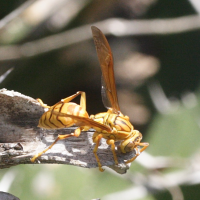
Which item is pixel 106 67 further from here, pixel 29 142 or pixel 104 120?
pixel 29 142

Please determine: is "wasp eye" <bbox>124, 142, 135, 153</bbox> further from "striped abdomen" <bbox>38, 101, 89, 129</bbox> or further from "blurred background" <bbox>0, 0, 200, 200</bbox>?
"blurred background" <bbox>0, 0, 200, 200</bbox>

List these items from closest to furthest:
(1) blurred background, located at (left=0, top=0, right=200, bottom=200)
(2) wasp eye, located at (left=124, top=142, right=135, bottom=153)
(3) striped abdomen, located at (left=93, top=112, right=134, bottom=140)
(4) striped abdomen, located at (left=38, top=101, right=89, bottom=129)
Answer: (4) striped abdomen, located at (left=38, top=101, right=89, bottom=129)
(2) wasp eye, located at (left=124, top=142, right=135, bottom=153)
(3) striped abdomen, located at (left=93, top=112, right=134, bottom=140)
(1) blurred background, located at (left=0, top=0, right=200, bottom=200)

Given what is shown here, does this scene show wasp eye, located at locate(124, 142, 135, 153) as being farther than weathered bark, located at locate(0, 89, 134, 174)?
Yes

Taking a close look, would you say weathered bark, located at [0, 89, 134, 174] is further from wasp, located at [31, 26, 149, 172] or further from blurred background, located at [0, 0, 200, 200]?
blurred background, located at [0, 0, 200, 200]

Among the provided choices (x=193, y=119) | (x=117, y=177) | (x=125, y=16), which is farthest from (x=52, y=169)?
(x=125, y=16)

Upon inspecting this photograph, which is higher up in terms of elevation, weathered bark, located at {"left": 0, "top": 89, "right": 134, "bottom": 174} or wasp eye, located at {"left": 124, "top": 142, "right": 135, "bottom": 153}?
weathered bark, located at {"left": 0, "top": 89, "right": 134, "bottom": 174}

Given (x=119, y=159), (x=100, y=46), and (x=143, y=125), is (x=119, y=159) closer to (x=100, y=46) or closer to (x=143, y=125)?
(x=100, y=46)

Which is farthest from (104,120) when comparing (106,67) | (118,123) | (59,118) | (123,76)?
(123,76)

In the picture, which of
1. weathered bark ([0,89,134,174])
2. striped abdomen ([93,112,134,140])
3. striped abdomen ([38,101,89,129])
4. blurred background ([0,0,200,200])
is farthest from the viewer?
blurred background ([0,0,200,200])

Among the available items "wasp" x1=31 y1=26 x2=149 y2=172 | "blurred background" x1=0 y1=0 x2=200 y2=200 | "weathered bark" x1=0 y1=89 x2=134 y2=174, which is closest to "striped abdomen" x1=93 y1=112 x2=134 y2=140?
"wasp" x1=31 y1=26 x2=149 y2=172
